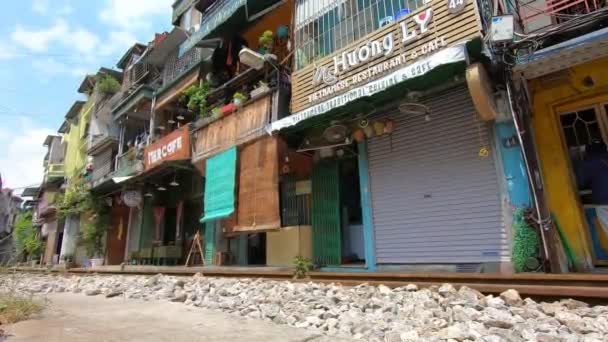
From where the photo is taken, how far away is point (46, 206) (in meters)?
28.0

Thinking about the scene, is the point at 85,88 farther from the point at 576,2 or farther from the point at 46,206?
the point at 576,2

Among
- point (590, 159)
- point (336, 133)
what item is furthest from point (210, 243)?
point (590, 159)

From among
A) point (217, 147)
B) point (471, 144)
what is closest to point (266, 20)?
point (217, 147)

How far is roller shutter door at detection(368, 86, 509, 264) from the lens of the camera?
21.8 ft

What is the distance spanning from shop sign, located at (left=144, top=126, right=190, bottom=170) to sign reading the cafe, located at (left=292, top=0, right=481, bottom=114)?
5.51 meters

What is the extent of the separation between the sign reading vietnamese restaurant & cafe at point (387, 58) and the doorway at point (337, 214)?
1996mm

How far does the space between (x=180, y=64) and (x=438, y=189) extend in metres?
13.5

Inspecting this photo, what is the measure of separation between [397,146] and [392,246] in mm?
2320

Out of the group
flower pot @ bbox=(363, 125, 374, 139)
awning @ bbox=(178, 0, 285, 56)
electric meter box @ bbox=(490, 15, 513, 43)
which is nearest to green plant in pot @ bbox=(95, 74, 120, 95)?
awning @ bbox=(178, 0, 285, 56)

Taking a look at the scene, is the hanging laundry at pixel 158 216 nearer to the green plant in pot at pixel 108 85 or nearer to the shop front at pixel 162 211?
the shop front at pixel 162 211

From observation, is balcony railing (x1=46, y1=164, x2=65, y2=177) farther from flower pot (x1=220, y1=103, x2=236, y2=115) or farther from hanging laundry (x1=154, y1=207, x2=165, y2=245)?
flower pot (x1=220, y1=103, x2=236, y2=115)

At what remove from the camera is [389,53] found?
23.7 ft

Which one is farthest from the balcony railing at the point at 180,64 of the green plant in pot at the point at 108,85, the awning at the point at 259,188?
the green plant in pot at the point at 108,85

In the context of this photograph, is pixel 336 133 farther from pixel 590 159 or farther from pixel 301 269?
pixel 590 159
